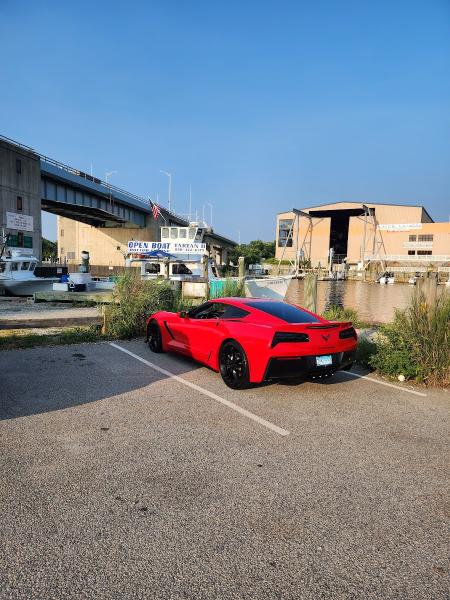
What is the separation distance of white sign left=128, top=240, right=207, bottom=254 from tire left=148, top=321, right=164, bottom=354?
13.1 m

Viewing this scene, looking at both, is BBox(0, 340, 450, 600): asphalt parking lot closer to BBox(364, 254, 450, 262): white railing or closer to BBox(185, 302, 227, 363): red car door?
BBox(185, 302, 227, 363): red car door

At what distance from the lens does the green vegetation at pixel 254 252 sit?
4781 inches

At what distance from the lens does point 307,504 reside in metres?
3.15

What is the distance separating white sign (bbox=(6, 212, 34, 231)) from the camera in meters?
38.5

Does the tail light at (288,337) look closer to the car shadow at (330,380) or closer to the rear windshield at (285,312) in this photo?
the rear windshield at (285,312)

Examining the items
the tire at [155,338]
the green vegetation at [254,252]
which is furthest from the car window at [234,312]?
the green vegetation at [254,252]

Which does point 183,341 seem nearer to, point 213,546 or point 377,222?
point 213,546

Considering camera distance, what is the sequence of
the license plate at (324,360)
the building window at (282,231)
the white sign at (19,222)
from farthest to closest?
the building window at (282,231) → the white sign at (19,222) → the license plate at (324,360)

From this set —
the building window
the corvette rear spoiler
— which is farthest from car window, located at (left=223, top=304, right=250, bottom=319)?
the building window

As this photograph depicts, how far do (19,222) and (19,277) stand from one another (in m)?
18.0

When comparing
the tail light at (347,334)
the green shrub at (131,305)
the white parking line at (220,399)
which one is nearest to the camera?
the white parking line at (220,399)

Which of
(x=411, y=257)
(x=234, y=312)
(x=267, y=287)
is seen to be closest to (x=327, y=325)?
(x=234, y=312)

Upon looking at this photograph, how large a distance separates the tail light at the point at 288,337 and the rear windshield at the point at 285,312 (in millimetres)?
384

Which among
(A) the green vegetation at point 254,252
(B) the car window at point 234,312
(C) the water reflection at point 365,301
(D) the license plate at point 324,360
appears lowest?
(C) the water reflection at point 365,301
